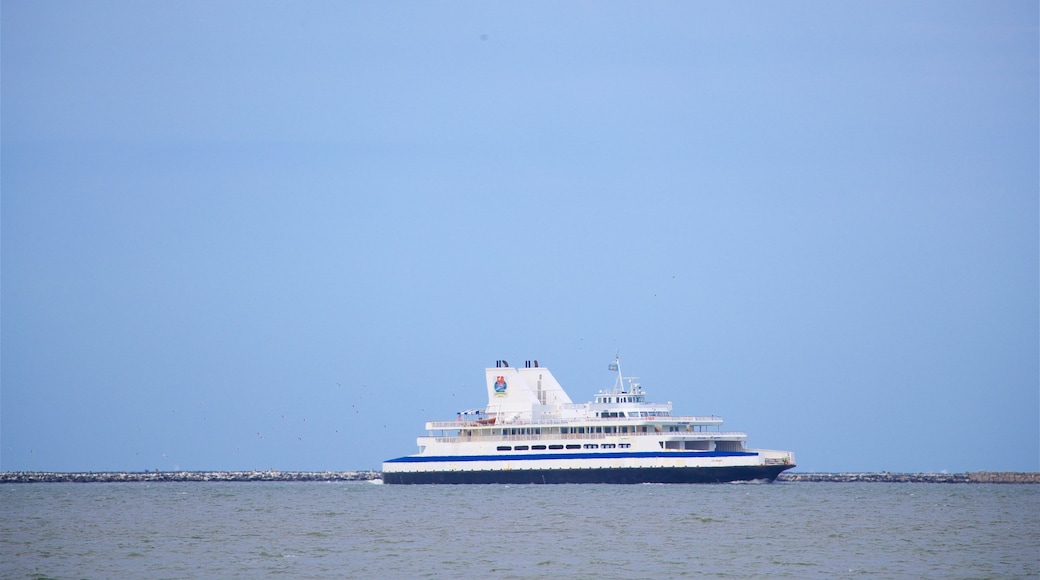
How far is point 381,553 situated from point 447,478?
106ft

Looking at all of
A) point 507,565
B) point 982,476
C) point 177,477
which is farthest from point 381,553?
point 177,477

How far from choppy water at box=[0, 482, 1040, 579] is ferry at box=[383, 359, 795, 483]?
4.57 feet

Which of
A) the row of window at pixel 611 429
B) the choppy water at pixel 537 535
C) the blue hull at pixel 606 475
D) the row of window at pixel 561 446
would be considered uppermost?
the row of window at pixel 611 429

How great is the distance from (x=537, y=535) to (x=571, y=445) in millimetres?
26059

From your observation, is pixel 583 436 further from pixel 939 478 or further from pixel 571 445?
pixel 939 478

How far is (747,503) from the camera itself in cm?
4984

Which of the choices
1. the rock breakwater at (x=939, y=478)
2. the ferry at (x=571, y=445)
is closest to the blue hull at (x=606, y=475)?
the ferry at (x=571, y=445)

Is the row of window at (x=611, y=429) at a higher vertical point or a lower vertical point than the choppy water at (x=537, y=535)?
higher

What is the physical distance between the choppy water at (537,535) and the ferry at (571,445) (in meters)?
1.39

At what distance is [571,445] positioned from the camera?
63062mm

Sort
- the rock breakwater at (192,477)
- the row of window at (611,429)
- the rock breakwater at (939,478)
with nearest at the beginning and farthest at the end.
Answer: the row of window at (611,429) < the rock breakwater at (939,478) < the rock breakwater at (192,477)

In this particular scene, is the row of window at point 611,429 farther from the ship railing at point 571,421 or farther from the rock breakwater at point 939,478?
the rock breakwater at point 939,478

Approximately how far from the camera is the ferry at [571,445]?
59.5 m

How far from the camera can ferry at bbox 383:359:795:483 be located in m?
59.5
